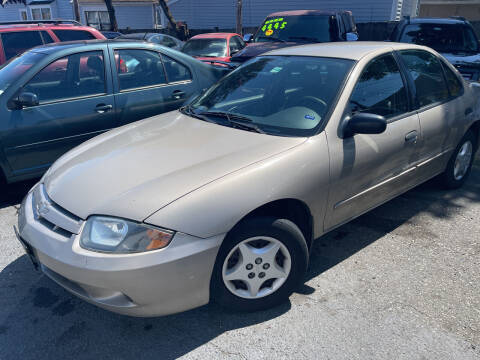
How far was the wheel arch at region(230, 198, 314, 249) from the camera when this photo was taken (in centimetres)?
258

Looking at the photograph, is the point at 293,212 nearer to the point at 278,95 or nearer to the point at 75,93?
the point at 278,95

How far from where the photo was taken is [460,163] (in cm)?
444

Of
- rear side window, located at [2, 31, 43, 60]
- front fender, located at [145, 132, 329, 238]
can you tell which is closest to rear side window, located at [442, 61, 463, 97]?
front fender, located at [145, 132, 329, 238]

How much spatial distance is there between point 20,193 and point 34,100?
1115 millimetres

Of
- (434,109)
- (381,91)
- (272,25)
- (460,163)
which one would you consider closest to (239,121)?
(381,91)

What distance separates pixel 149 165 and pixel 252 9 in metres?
21.9

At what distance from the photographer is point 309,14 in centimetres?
934

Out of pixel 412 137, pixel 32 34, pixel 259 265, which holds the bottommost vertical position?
pixel 259 265

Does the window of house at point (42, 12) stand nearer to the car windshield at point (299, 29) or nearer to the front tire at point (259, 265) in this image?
the car windshield at point (299, 29)

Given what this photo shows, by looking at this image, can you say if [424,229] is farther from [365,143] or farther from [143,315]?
[143,315]

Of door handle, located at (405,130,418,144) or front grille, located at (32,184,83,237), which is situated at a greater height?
door handle, located at (405,130,418,144)

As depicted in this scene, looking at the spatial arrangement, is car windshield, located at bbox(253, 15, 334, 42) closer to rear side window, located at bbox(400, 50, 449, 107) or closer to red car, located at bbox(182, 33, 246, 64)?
red car, located at bbox(182, 33, 246, 64)

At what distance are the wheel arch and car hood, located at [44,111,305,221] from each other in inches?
12.1

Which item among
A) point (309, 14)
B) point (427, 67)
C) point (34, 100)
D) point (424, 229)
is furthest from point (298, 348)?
point (309, 14)
